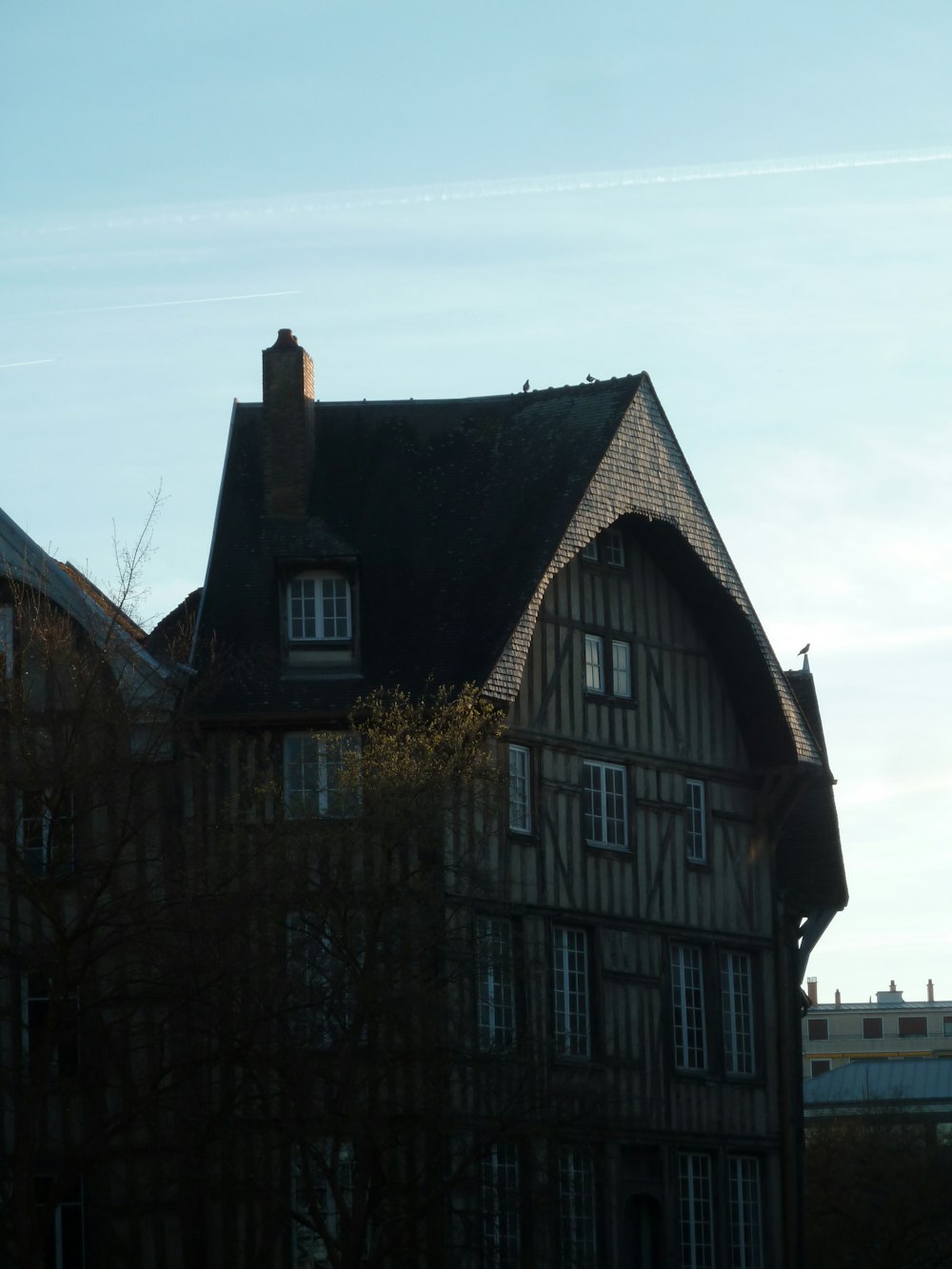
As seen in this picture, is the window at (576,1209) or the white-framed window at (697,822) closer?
the window at (576,1209)

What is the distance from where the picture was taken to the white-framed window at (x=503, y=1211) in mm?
22500

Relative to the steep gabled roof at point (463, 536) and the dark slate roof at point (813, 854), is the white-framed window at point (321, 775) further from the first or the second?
the dark slate roof at point (813, 854)

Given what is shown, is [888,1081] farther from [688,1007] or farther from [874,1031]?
[688,1007]

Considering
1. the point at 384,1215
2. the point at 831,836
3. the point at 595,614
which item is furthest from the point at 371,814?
the point at 831,836

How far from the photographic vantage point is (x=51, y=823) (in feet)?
67.1

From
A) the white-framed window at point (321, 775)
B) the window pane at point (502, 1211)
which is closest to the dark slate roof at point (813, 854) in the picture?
the white-framed window at point (321, 775)

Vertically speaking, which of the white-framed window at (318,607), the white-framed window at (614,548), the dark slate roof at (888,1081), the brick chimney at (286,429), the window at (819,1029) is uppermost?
the brick chimney at (286,429)

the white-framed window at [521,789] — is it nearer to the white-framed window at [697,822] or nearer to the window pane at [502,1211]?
the white-framed window at [697,822]

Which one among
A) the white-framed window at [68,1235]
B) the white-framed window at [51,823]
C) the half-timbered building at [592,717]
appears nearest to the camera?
the white-framed window at [51,823]

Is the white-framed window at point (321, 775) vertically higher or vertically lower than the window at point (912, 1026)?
higher

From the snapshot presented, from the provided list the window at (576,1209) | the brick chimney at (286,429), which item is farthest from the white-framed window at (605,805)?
the brick chimney at (286,429)

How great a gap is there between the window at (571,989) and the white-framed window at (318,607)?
470cm

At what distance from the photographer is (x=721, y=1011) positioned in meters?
30.7

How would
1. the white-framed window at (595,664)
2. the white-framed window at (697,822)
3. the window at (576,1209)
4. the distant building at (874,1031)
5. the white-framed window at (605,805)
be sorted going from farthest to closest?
the distant building at (874,1031), the white-framed window at (697,822), the white-framed window at (595,664), the white-framed window at (605,805), the window at (576,1209)
